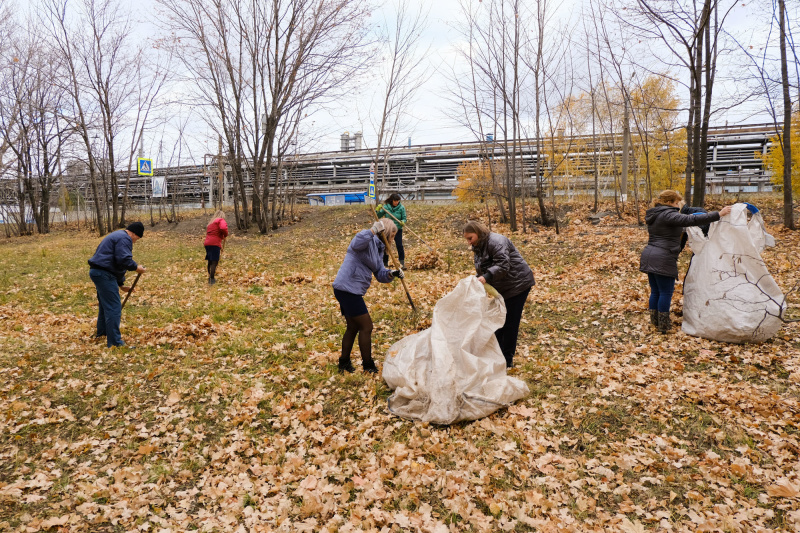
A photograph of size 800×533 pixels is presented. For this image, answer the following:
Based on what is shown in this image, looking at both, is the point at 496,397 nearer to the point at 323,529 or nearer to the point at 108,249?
the point at 323,529

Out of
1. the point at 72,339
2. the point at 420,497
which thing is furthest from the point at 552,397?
the point at 72,339

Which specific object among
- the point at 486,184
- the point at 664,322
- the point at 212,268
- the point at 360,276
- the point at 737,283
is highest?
the point at 486,184

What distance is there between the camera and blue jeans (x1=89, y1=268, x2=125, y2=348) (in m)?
5.77

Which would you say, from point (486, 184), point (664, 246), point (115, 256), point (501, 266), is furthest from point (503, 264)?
point (486, 184)

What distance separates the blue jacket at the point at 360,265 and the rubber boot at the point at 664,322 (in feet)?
11.2

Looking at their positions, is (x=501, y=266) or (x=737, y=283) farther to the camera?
(x=737, y=283)

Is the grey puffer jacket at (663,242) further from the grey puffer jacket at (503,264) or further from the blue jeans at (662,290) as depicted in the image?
the grey puffer jacket at (503,264)

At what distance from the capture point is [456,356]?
13.1 feet

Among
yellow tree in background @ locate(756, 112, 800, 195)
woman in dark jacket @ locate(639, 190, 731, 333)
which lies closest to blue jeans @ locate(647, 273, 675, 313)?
woman in dark jacket @ locate(639, 190, 731, 333)

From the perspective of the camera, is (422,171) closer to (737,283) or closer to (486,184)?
(486,184)

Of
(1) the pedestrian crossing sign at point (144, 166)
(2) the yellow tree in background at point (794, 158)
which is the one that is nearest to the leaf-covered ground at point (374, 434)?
(2) the yellow tree in background at point (794, 158)

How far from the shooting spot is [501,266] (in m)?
4.31

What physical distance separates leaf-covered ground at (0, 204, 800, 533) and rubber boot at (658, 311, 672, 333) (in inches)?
4.5

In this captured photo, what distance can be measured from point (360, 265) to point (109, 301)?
3.61 meters
